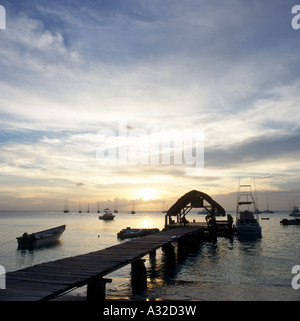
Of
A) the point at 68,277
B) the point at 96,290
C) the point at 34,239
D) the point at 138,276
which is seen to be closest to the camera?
the point at 68,277

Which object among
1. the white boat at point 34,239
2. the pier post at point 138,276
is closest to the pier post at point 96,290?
the pier post at point 138,276

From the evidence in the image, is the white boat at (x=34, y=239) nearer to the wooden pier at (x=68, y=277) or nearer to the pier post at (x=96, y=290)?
the wooden pier at (x=68, y=277)

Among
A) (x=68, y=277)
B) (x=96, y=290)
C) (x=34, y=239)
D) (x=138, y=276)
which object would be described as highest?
(x=68, y=277)

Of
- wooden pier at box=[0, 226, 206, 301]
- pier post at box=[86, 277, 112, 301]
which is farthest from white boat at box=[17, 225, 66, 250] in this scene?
pier post at box=[86, 277, 112, 301]

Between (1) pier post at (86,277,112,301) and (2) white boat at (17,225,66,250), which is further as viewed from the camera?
(2) white boat at (17,225,66,250)

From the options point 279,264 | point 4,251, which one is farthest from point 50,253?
point 279,264

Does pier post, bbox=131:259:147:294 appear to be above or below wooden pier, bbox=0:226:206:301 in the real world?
below

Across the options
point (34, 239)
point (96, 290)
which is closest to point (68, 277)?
point (96, 290)

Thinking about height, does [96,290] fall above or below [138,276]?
above

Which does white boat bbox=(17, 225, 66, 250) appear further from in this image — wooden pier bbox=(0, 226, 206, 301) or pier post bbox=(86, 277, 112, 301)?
pier post bbox=(86, 277, 112, 301)

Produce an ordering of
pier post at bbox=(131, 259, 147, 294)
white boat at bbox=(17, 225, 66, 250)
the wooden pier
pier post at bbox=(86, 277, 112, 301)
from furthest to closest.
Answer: white boat at bbox=(17, 225, 66, 250) < pier post at bbox=(131, 259, 147, 294) < pier post at bbox=(86, 277, 112, 301) < the wooden pier

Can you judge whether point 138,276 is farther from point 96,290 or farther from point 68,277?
point 68,277

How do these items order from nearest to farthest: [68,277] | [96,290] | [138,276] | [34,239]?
[68,277] < [96,290] < [138,276] < [34,239]
